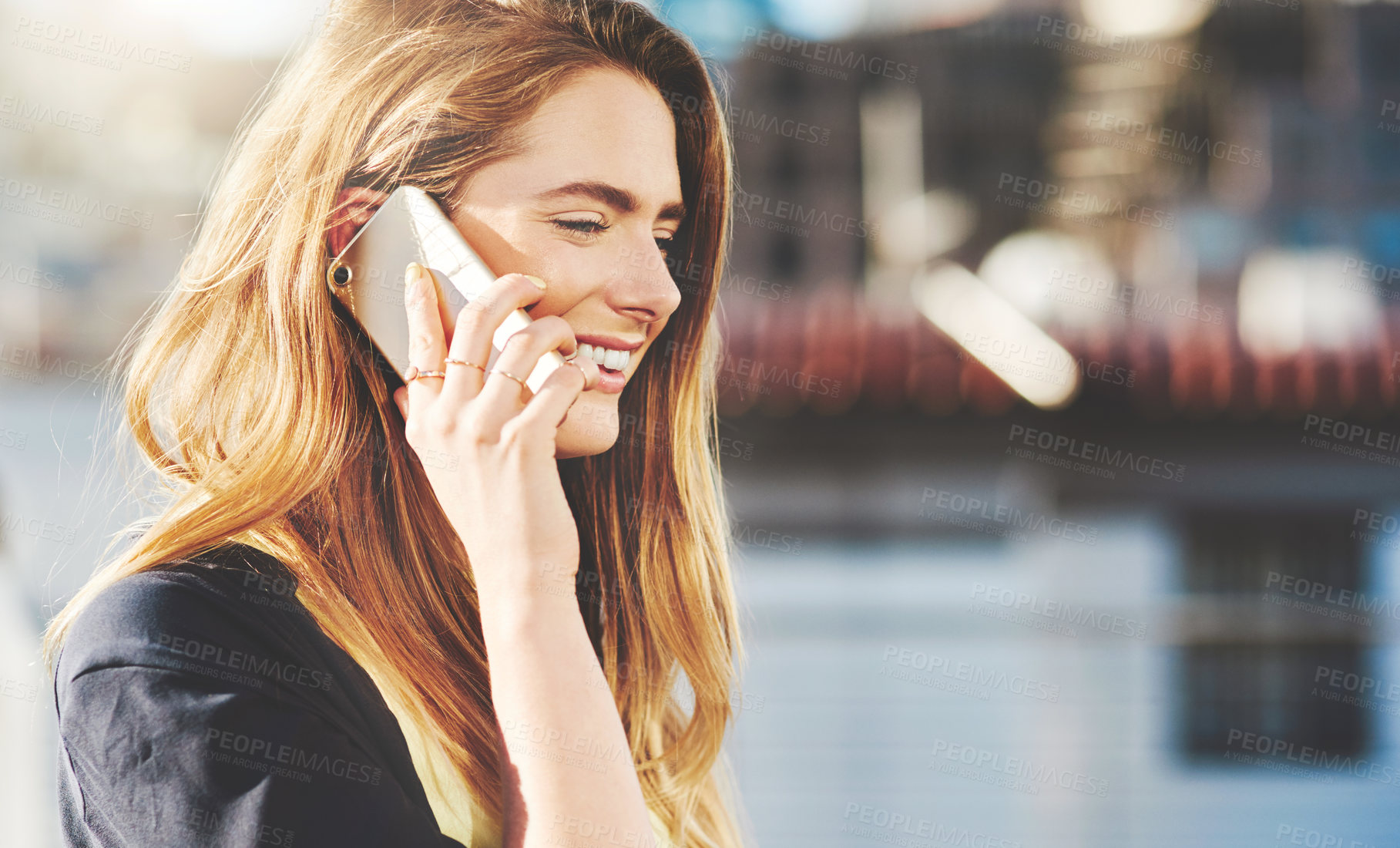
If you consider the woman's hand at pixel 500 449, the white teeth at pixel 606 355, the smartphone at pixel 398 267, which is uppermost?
the smartphone at pixel 398 267

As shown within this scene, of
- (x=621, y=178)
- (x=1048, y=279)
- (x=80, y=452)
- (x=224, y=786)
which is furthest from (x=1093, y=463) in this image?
(x=80, y=452)

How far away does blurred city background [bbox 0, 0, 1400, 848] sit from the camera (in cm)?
486

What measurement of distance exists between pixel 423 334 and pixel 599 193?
280 millimetres

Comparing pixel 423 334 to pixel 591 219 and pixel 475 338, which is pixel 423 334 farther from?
pixel 591 219

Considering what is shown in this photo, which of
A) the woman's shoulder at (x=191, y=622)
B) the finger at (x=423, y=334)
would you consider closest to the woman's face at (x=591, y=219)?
the finger at (x=423, y=334)

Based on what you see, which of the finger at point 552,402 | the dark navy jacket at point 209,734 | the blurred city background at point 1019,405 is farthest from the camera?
the blurred city background at point 1019,405

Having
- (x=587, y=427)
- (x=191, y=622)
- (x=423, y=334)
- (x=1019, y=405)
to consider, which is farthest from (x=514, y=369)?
(x=1019, y=405)

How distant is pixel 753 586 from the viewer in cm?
627

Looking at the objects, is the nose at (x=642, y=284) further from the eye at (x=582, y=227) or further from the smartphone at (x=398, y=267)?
the smartphone at (x=398, y=267)

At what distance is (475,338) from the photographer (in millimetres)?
1079

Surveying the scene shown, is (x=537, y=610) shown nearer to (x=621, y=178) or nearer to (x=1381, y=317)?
(x=621, y=178)

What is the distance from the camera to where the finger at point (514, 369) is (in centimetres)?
105

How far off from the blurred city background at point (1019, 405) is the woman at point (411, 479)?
0.60 meters

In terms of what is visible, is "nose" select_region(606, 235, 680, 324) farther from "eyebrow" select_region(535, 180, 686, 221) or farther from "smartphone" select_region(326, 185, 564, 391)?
"smartphone" select_region(326, 185, 564, 391)
